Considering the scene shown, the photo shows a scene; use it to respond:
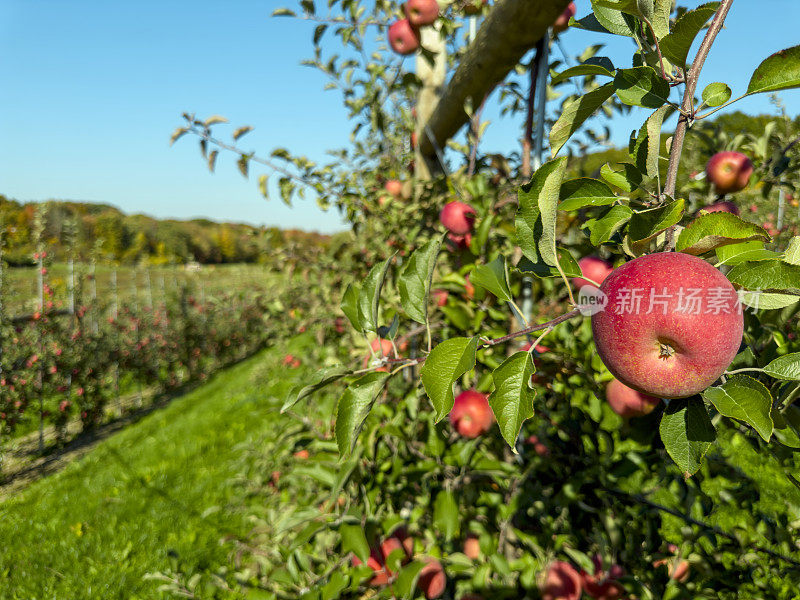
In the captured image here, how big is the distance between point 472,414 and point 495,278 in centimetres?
64

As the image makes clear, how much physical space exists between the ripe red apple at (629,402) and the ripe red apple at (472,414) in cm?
37

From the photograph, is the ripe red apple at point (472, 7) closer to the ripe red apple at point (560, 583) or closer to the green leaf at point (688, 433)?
the green leaf at point (688, 433)

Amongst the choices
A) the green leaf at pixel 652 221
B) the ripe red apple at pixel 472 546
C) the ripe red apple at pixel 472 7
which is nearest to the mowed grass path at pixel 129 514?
the ripe red apple at pixel 472 546

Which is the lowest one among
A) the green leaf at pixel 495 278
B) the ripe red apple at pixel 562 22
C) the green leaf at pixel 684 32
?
the green leaf at pixel 495 278

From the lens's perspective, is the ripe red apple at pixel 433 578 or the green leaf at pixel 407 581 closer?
the green leaf at pixel 407 581

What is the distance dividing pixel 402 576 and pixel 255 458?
177cm

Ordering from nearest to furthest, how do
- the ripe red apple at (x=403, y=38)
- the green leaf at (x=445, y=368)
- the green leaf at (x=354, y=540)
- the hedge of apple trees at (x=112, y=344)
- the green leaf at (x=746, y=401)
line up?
the green leaf at (x=746, y=401), the green leaf at (x=445, y=368), the green leaf at (x=354, y=540), the ripe red apple at (x=403, y=38), the hedge of apple trees at (x=112, y=344)

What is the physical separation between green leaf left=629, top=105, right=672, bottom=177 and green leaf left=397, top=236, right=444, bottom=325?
0.92ft

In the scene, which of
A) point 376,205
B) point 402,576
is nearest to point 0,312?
point 376,205

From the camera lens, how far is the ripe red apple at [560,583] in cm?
117

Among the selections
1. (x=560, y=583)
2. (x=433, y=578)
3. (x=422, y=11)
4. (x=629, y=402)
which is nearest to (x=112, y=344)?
(x=422, y=11)

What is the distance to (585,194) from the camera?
534mm

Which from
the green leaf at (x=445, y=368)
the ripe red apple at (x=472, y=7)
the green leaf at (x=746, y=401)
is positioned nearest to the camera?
the green leaf at (x=746, y=401)

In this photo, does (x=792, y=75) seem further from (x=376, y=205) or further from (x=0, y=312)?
(x=0, y=312)
